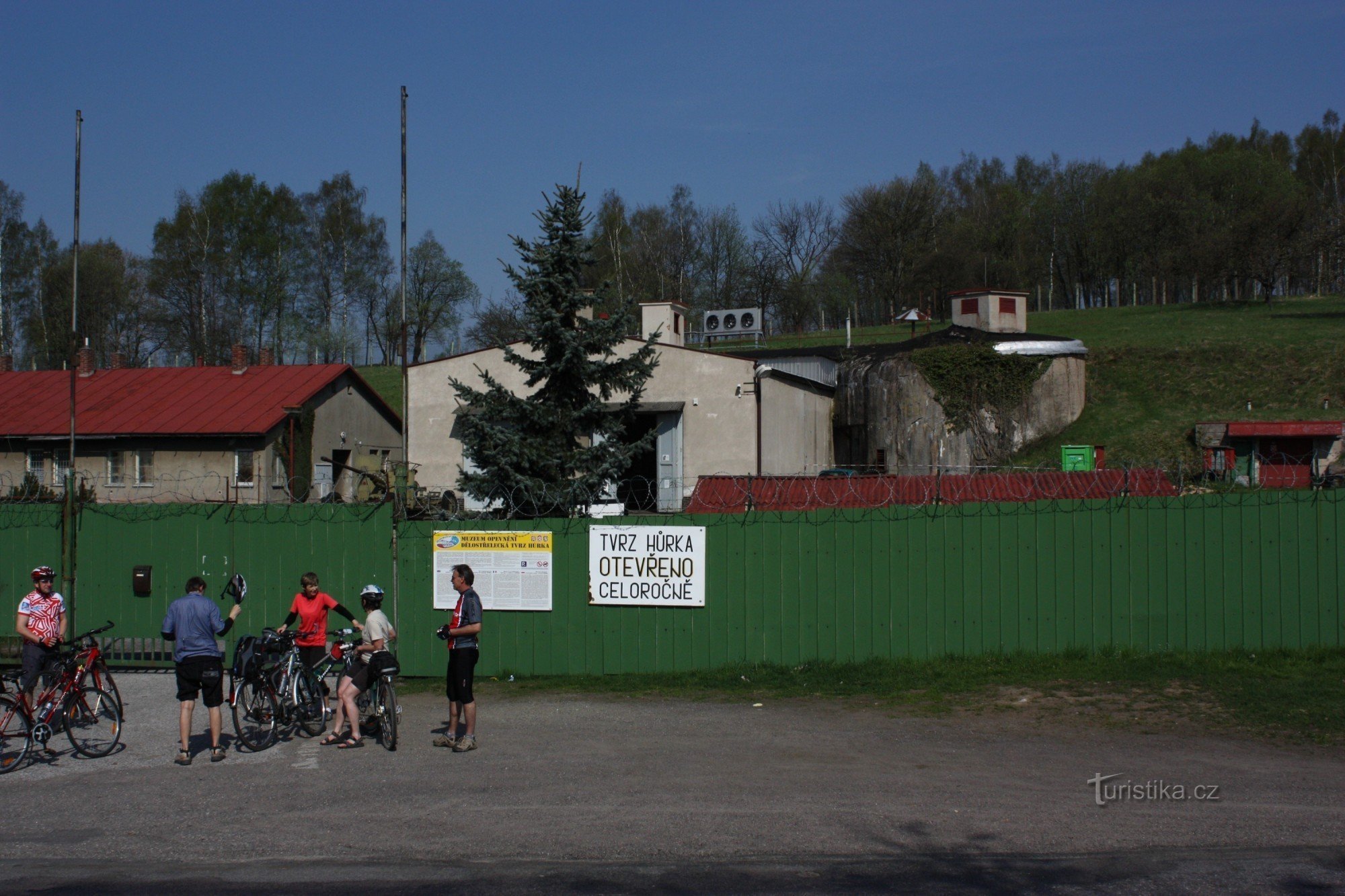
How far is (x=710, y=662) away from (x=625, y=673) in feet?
3.68

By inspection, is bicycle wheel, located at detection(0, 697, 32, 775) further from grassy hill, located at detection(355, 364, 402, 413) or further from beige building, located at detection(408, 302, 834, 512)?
grassy hill, located at detection(355, 364, 402, 413)

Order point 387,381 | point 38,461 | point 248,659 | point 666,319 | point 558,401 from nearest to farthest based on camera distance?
1. point 248,659
2. point 558,401
3. point 666,319
4. point 38,461
5. point 387,381

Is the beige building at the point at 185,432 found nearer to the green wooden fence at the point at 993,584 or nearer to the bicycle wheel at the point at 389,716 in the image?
the green wooden fence at the point at 993,584

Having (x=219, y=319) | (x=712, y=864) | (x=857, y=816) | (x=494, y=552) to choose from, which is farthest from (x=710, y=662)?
(x=219, y=319)

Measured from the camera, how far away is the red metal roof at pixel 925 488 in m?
17.8

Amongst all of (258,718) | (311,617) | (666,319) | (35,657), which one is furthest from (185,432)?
(258,718)

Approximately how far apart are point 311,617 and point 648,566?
4190 mm

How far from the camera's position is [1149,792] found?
8.10 meters

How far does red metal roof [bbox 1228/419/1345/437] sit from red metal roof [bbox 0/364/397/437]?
3061cm

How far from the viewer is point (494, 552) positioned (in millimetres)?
13367

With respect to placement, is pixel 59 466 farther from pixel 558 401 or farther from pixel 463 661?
pixel 463 661

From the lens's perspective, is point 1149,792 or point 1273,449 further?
point 1273,449

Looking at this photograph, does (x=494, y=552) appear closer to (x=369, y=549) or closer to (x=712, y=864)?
(x=369, y=549)

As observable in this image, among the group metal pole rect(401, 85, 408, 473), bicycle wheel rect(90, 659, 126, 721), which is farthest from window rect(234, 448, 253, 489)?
bicycle wheel rect(90, 659, 126, 721)
